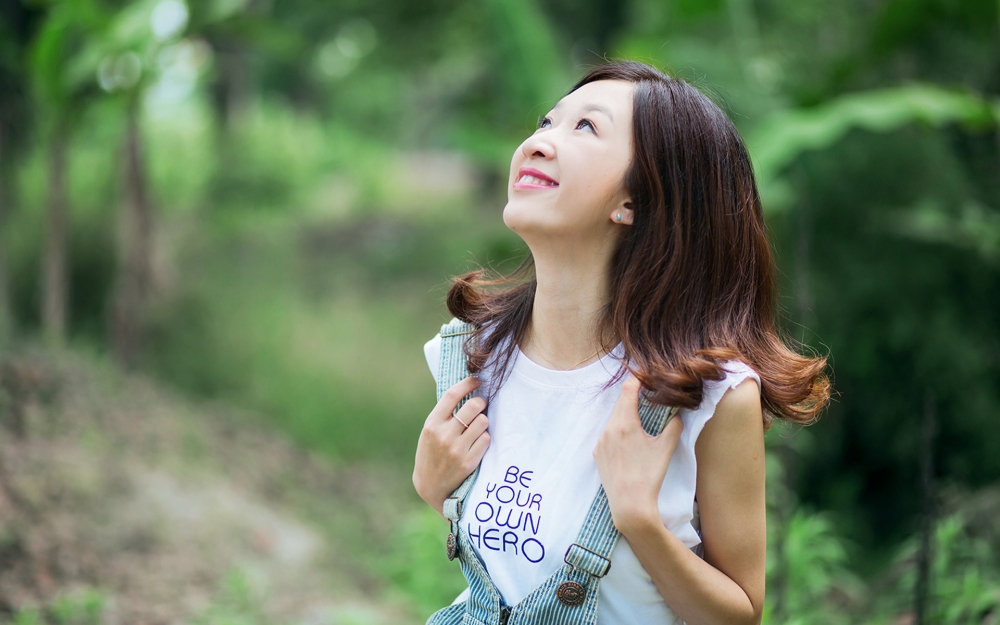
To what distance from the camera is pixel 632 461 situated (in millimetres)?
1354

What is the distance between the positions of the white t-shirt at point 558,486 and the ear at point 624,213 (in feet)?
0.73

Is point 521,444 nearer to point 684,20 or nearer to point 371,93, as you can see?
point 684,20

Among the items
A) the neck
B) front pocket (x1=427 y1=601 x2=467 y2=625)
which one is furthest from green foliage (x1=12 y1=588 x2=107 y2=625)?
the neck

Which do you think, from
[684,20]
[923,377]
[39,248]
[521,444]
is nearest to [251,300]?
[39,248]

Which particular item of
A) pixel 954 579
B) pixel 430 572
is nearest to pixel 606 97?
pixel 954 579

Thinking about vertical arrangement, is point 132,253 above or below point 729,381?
above

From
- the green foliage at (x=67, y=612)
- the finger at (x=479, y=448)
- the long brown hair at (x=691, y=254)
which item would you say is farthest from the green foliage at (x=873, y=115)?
the green foliage at (x=67, y=612)

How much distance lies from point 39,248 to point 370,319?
9.95 feet

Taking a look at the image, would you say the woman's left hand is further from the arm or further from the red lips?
the red lips

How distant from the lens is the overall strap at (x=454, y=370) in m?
1.54

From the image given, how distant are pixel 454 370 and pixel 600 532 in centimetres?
45

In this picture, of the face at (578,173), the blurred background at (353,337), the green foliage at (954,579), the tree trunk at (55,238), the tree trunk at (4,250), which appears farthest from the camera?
the tree trunk at (55,238)

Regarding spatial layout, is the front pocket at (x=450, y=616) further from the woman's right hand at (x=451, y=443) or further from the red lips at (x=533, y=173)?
the red lips at (x=533, y=173)

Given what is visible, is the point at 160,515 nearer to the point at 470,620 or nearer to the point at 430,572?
the point at 430,572
